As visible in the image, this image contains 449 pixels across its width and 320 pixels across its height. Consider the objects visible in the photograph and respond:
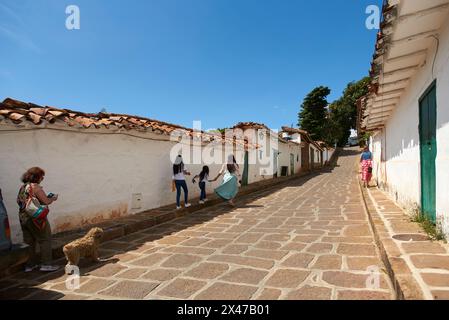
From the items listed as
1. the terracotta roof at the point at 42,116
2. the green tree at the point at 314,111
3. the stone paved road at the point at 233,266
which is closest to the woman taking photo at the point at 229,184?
the stone paved road at the point at 233,266

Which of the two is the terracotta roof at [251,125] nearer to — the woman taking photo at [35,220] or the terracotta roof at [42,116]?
the terracotta roof at [42,116]

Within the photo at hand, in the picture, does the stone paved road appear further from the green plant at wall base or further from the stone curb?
the green plant at wall base

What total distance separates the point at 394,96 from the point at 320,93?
37.0 metres

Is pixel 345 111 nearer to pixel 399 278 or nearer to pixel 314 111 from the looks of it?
pixel 314 111

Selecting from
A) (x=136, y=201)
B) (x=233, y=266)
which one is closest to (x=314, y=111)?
(x=136, y=201)

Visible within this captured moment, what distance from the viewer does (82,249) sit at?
432cm

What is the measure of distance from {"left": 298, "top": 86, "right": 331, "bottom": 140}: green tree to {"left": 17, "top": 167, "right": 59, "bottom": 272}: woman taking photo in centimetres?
4132

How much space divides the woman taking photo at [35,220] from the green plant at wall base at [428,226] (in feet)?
17.3

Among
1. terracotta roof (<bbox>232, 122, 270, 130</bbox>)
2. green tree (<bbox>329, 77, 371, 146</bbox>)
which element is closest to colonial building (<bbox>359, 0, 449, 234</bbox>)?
terracotta roof (<bbox>232, 122, 270, 130</bbox>)

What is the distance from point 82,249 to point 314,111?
42057mm

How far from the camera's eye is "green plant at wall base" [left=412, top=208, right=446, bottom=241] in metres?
4.18

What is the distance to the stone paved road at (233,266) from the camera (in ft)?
11.0
